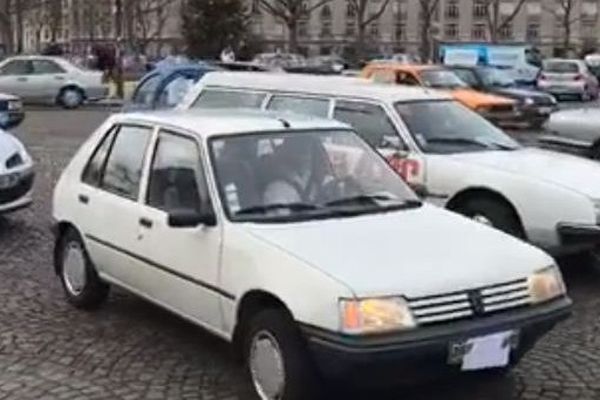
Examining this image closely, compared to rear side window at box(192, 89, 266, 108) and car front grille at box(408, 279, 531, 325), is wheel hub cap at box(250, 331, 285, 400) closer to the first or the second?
car front grille at box(408, 279, 531, 325)

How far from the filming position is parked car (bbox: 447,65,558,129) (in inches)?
914

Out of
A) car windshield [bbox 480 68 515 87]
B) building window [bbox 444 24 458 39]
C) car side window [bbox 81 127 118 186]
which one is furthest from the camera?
building window [bbox 444 24 458 39]

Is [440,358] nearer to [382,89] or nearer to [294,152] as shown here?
[294,152]

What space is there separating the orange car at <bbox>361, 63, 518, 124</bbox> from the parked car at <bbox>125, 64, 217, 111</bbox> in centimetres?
591

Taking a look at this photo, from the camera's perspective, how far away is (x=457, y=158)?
8.95 meters

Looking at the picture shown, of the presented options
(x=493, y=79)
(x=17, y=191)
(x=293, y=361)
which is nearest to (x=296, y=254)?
(x=293, y=361)

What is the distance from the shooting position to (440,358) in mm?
4992

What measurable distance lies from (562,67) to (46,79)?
18816 millimetres

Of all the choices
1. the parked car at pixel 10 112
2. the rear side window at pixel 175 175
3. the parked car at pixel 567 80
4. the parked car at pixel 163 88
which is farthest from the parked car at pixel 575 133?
the parked car at pixel 567 80

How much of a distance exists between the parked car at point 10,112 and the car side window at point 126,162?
1449cm

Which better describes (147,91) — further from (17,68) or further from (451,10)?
(451,10)

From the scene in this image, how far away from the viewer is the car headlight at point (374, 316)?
4.92m

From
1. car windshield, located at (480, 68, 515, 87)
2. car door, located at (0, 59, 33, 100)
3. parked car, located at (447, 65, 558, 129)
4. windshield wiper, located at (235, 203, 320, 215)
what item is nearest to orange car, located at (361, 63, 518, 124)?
parked car, located at (447, 65, 558, 129)

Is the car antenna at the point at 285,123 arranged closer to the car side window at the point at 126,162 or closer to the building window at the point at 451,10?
the car side window at the point at 126,162
